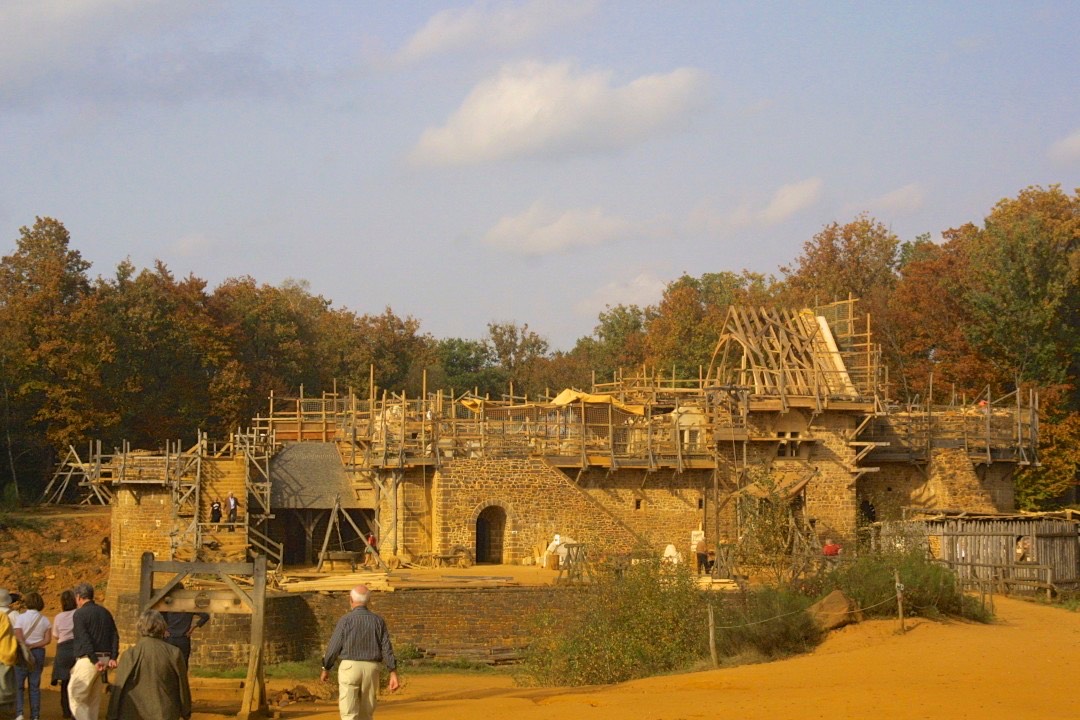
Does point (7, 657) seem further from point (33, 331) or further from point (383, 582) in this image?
point (33, 331)

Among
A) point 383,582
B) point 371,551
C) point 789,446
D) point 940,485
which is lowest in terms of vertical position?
point 383,582

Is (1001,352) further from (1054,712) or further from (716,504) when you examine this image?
(1054,712)

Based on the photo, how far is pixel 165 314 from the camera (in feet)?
147

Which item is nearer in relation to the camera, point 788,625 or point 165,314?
point 788,625

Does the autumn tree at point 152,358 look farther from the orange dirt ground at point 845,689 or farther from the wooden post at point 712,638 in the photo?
the wooden post at point 712,638

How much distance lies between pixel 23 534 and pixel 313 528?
8.34 metres

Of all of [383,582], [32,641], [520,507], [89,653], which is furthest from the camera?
[520,507]

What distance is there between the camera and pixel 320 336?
187 feet

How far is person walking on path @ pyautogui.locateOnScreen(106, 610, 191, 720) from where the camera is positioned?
34.3ft

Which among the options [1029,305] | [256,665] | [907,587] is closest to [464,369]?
[1029,305]

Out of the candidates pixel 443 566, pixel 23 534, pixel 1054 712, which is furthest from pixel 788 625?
pixel 23 534

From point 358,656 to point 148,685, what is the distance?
6.89 ft

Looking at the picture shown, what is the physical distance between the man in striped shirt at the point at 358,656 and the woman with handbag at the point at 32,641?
303cm

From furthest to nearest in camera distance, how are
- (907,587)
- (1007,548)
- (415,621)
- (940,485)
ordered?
(940,485)
(1007,548)
(415,621)
(907,587)
